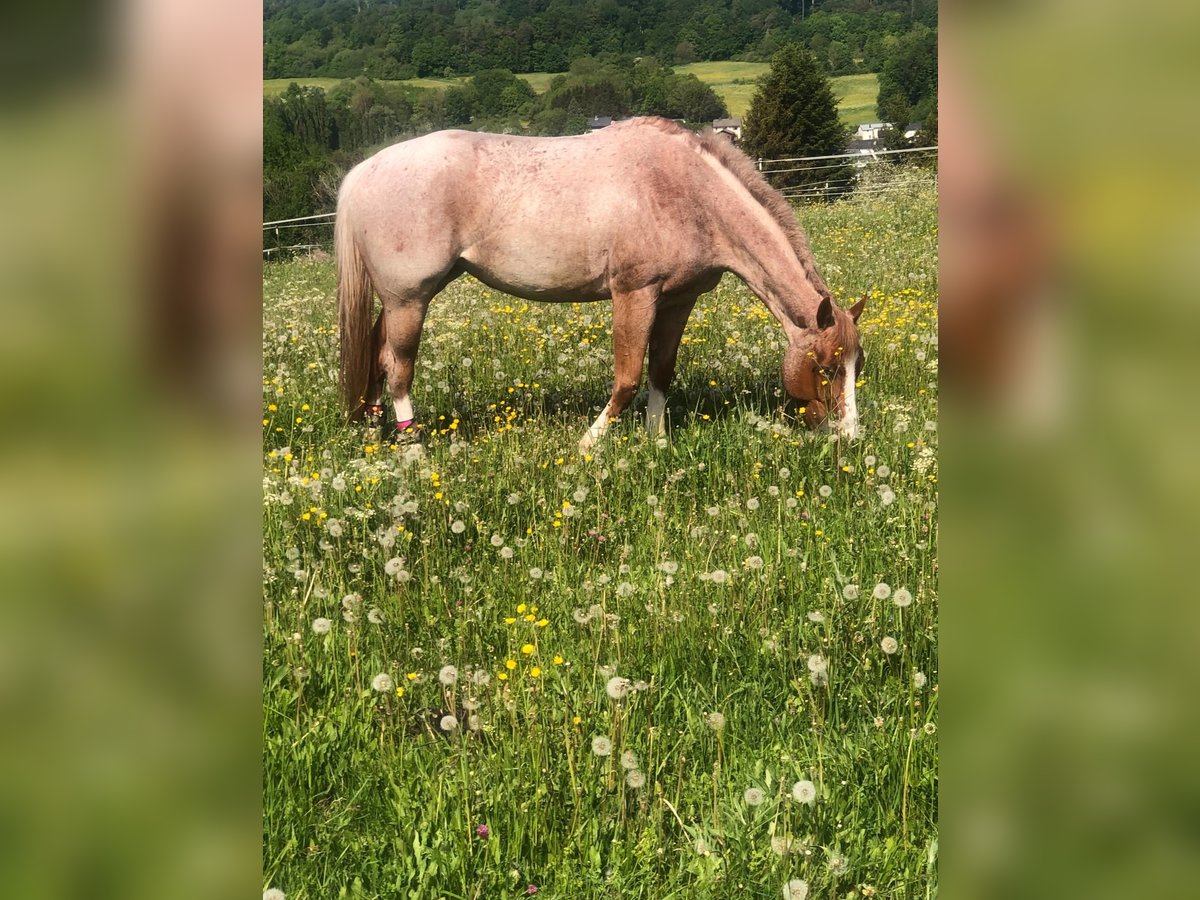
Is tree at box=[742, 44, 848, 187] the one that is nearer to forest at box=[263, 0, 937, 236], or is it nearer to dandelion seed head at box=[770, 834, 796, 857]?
forest at box=[263, 0, 937, 236]

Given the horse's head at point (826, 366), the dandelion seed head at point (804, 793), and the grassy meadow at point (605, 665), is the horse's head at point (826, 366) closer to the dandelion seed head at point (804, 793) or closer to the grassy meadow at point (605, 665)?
→ the grassy meadow at point (605, 665)

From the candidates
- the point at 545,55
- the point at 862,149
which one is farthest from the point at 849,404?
the point at 545,55

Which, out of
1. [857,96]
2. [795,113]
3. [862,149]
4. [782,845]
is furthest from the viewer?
[857,96]

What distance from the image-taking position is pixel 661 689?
9.53 ft

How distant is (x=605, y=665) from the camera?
119 inches

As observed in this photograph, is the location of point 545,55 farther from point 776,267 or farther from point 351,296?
point 776,267

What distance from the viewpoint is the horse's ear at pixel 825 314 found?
575 cm

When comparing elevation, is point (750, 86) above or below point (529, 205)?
above

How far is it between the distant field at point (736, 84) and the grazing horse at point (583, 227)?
68.1 metres

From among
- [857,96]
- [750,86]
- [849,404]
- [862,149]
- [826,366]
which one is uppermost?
[750,86]

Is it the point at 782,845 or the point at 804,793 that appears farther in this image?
the point at 804,793

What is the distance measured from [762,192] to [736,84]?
89389 millimetres
